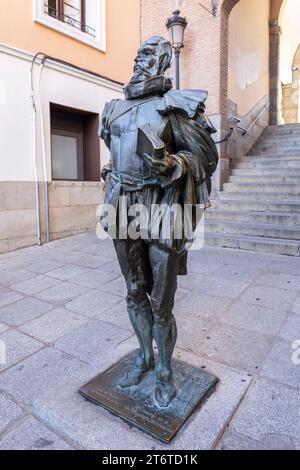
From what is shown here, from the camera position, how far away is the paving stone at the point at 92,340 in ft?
8.22

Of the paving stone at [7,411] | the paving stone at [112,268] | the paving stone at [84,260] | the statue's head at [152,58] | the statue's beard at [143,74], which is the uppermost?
the statue's head at [152,58]

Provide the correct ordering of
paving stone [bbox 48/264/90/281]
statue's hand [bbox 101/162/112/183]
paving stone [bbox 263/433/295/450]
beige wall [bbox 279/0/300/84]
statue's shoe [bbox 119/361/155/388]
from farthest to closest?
1. beige wall [bbox 279/0/300/84]
2. paving stone [bbox 48/264/90/281]
3. statue's shoe [bbox 119/361/155/388]
4. statue's hand [bbox 101/162/112/183]
5. paving stone [bbox 263/433/295/450]

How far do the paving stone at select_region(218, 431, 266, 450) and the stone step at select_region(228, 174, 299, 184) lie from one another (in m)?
5.83

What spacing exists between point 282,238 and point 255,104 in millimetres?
6565

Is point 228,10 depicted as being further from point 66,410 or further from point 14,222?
point 66,410

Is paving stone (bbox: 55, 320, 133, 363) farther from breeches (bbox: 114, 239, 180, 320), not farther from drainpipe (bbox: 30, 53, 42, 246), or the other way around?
drainpipe (bbox: 30, 53, 42, 246)

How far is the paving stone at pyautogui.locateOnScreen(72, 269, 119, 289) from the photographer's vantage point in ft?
13.3

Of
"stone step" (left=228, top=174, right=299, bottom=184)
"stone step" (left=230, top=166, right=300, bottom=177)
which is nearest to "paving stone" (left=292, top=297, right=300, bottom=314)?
"stone step" (left=228, top=174, right=299, bottom=184)

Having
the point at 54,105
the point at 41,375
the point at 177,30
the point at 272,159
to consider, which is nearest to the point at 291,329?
the point at 41,375

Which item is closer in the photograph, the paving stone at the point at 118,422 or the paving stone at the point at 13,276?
the paving stone at the point at 118,422

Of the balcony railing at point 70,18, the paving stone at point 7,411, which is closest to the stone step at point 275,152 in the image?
the balcony railing at point 70,18

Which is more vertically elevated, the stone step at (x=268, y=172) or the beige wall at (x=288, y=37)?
the beige wall at (x=288, y=37)

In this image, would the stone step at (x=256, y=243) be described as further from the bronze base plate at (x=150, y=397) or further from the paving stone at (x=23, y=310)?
the bronze base plate at (x=150, y=397)

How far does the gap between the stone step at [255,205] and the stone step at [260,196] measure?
0.13m
